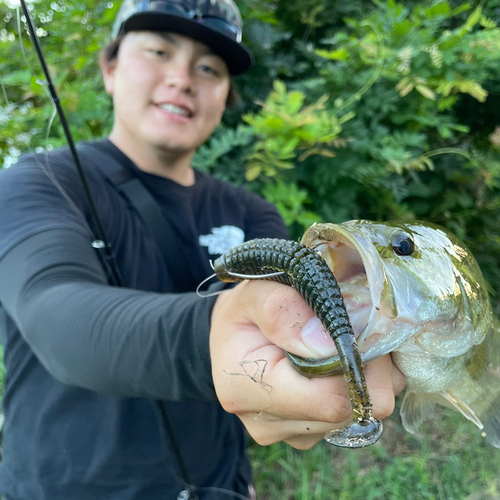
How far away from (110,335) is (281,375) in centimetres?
42

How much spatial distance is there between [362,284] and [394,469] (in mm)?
2084

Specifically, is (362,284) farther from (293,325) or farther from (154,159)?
(154,159)

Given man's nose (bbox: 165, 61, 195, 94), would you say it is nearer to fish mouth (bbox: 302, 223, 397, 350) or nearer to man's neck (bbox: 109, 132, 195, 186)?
man's neck (bbox: 109, 132, 195, 186)

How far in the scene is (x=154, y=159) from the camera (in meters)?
1.92

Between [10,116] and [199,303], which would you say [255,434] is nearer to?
[199,303]

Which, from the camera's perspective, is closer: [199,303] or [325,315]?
[325,315]

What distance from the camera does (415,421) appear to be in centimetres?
120

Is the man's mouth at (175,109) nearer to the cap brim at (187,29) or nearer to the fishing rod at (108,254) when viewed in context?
the cap brim at (187,29)

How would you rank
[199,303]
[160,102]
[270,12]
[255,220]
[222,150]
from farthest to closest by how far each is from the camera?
[270,12] → [222,150] → [255,220] → [160,102] → [199,303]

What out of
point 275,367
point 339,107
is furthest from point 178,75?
point 275,367

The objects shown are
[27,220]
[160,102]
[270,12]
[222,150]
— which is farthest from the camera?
[270,12]

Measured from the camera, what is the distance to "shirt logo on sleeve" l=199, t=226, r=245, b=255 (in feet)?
5.94

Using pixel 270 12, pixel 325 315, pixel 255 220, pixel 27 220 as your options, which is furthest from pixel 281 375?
pixel 270 12

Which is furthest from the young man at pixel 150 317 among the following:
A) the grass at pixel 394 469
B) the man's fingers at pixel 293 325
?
the grass at pixel 394 469
